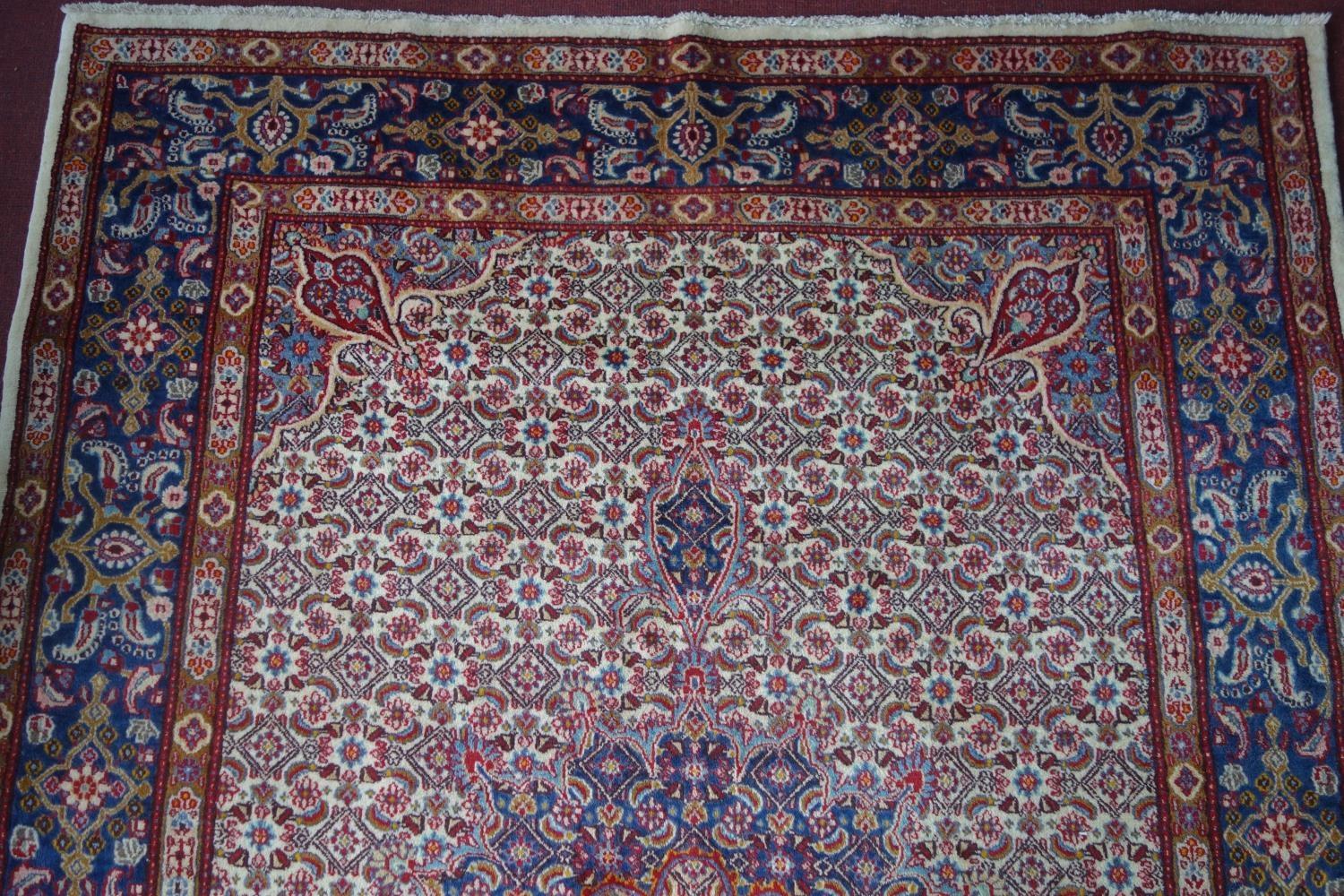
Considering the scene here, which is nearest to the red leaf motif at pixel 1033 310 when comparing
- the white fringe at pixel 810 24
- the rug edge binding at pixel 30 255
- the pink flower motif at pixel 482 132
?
the white fringe at pixel 810 24

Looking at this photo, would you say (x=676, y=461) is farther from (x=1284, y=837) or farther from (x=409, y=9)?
(x=1284, y=837)

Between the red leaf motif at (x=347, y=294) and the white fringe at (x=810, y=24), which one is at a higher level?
the white fringe at (x=810, y=24)

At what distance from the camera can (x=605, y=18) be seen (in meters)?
2.10

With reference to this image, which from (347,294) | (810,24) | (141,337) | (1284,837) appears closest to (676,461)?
(347,294)

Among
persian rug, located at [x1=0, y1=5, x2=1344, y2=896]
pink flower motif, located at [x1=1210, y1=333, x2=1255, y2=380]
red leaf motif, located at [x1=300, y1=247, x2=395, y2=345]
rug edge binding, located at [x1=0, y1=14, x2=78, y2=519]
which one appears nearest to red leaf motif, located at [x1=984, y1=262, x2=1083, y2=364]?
persian rug, located at [x1=0, y1=5, x2=1344, y2=896]

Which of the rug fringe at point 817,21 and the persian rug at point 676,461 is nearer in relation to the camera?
the persian rug at point 676,461

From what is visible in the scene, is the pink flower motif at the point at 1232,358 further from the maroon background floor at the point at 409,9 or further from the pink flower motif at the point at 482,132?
the pink flower motif at the point at 482,132

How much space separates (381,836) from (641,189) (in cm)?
128

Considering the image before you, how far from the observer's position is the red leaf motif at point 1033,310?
78.2 inches

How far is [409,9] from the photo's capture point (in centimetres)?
214

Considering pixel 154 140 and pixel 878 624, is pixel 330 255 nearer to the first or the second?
pixel 154 140

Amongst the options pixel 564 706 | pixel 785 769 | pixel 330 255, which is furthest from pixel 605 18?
pixel 785 769

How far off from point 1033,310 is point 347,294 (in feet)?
4.34

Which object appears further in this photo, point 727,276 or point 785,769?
point 727,276
